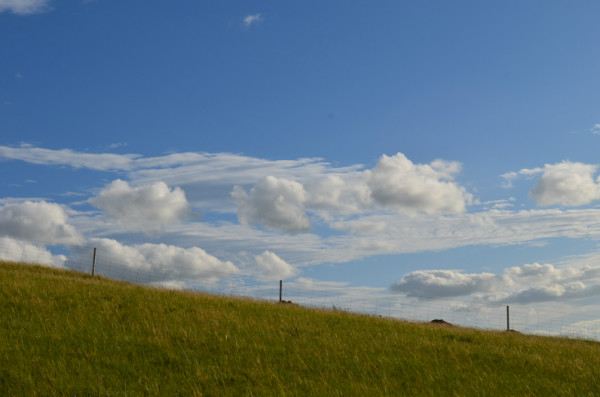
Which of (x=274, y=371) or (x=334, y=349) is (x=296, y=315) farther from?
(x=274, y=371)

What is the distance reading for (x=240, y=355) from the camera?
12203mm

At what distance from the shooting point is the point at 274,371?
11078 millimetres

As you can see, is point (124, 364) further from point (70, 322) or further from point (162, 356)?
point (70, 322)

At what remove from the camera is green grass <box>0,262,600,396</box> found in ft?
33.3

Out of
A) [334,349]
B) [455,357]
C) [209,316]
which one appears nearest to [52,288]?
[209,316]

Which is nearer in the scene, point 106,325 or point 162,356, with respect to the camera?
point 162,356

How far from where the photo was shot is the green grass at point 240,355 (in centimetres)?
1015

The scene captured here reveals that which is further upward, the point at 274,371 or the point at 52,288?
the point at 52,288

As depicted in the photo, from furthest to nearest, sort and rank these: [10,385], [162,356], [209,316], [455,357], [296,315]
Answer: [296,315] → [209,316] → [455,357] → [162,356] → [10,385]

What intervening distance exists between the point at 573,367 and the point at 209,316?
10.4 metres

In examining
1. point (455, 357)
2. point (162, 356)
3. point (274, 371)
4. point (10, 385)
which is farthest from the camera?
point (455, 357)

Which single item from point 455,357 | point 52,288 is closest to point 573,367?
point 455,357

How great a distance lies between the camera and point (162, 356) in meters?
11.8

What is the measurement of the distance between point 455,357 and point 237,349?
226 inches
